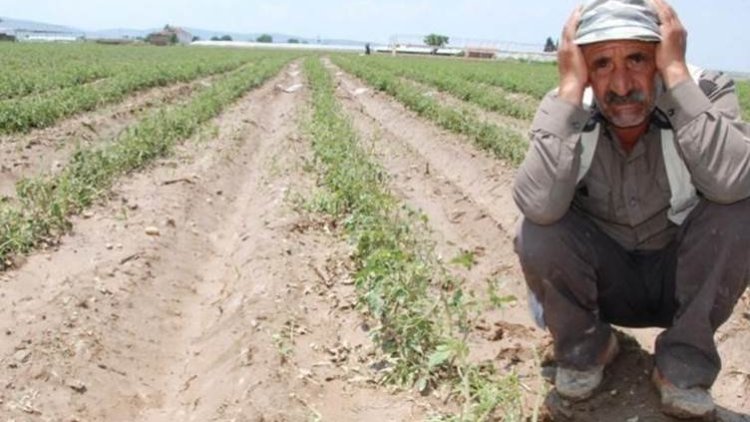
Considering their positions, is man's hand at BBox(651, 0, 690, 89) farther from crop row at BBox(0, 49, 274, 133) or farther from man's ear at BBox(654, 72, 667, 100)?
crop row at BBox(0, 49, 274, 133)

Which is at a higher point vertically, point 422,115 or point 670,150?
point 670,150

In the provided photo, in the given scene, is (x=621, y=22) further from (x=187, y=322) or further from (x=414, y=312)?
(x=187, y=322)

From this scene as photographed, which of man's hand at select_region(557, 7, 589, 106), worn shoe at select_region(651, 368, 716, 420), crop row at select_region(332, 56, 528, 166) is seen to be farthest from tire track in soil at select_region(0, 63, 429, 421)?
crop row at select_region(332, 56, 528, 166)

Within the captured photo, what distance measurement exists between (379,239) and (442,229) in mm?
1581

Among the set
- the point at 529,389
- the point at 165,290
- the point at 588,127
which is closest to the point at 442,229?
the point at 165,290

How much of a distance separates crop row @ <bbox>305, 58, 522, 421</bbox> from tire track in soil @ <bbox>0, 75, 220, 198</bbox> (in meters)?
2.51

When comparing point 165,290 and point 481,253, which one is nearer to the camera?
point 165,290

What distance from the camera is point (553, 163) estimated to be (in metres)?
2.70

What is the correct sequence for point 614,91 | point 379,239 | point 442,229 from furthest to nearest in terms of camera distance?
point 442,229
point 379,239
point 614,91

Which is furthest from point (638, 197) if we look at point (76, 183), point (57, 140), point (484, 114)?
point (484, 114)

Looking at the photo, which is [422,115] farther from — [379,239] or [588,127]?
[588,127]

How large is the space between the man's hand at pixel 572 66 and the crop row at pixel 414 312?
87cm

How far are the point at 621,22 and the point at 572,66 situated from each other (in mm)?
208

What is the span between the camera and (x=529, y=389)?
10.3ft
